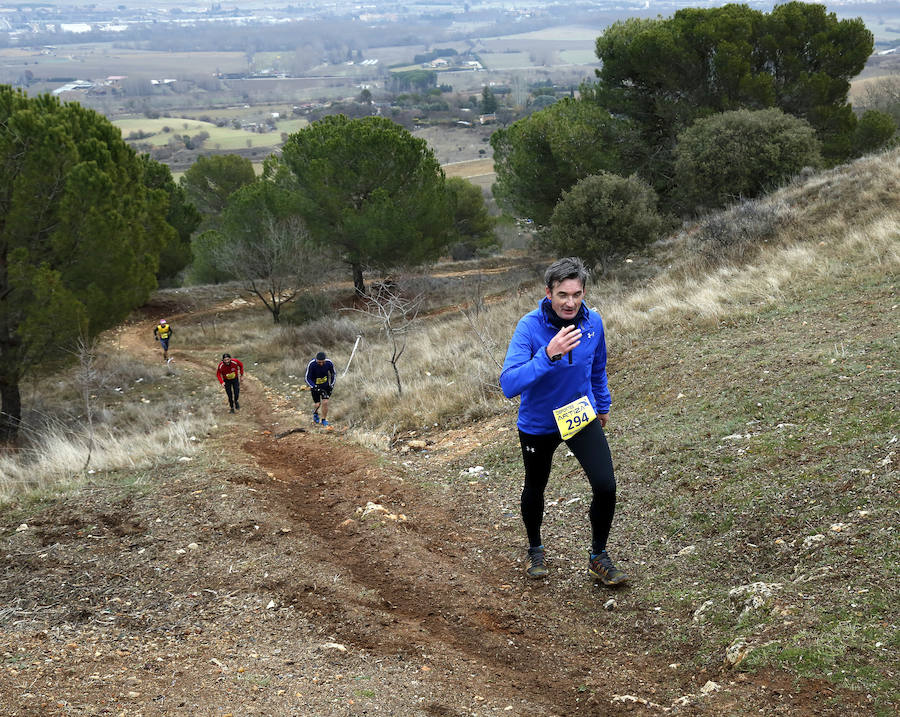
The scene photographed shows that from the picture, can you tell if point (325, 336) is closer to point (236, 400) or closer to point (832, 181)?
point (236, 400)

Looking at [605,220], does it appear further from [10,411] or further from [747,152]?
[10,411]

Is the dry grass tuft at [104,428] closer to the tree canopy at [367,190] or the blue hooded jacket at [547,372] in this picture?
the blue hooded jacket at [547,372]

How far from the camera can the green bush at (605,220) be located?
20.3 metres

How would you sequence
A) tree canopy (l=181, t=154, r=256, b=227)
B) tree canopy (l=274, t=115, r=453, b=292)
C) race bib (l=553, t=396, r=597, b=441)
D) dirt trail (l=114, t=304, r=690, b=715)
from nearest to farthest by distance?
1. dirt trail (l=114, t=304, r=690, b=715)
2. race bib (l=553, t=396, r=597, b=441)
3. tree canopy (l=274, t=115, r=453, b=292)
4. tree canopy (l=181, t=154, r=256, b=227)

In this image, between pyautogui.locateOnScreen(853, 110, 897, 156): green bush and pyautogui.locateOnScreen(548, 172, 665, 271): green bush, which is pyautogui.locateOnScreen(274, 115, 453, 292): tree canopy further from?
pyautogui.locateOnScreen(853, 110, 897, 156): green bush

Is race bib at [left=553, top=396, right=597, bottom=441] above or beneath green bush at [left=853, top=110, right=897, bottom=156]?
beneath

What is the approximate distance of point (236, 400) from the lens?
1496 cm

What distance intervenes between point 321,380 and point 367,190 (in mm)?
17256

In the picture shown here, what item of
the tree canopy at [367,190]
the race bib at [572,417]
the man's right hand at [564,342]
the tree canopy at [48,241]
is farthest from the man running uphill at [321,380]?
the tree canopy at [367,190]

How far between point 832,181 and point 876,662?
15987 mm

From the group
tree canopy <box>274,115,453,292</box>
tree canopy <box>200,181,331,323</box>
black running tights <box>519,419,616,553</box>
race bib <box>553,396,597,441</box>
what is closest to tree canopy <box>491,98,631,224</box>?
tree canopy <box>274,115,453,292</box>

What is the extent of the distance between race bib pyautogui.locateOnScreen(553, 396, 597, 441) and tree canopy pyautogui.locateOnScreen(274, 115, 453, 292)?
23.5 metres

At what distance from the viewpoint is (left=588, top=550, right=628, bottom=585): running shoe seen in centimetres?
452

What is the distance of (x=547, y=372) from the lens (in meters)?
4.05
